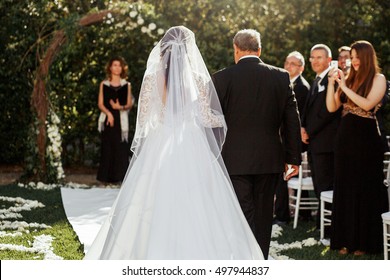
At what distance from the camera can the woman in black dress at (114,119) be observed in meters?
9.74

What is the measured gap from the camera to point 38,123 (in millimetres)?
9883

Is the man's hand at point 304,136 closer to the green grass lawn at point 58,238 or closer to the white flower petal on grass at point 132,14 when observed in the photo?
the green grass lawn at point 58,238

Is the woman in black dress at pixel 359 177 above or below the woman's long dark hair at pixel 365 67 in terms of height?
below

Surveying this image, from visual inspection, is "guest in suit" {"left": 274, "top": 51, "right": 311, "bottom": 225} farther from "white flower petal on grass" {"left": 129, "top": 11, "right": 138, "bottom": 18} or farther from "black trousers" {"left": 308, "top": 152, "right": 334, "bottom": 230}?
"white flower petal on grass" {"left": 129, "top": 11, "right": 138, "bottom": 18}

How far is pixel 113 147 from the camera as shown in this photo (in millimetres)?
9867

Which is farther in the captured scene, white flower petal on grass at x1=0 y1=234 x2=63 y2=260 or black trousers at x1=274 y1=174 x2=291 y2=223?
black trousers at x1=274 y1=174 x2=291 y2=223

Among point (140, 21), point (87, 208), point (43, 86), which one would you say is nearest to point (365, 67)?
point (87, 208)

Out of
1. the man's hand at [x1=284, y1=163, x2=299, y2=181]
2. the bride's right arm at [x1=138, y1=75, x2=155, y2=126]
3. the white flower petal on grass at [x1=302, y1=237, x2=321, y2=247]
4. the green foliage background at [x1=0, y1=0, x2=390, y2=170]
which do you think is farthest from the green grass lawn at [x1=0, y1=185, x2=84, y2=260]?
the white flower petal on grass at [x1=302, y1=237, x2=321, y2=247]

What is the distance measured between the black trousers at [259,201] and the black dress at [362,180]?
3.90 feet

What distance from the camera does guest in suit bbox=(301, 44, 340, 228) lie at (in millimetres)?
6672

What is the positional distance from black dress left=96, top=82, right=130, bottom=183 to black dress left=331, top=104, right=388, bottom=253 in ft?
15.1

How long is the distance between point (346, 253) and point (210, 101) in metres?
2.08

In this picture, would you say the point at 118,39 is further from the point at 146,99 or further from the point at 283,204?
the point at 146,99

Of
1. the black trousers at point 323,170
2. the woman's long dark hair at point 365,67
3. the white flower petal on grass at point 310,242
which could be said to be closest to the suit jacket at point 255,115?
the woman's long dark hair at point 365,67
